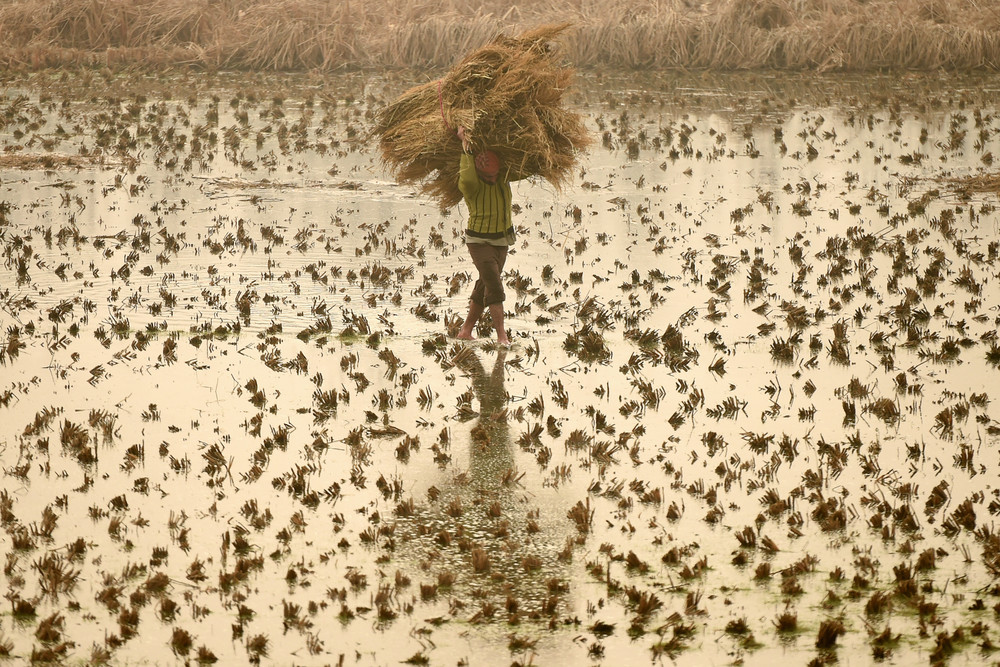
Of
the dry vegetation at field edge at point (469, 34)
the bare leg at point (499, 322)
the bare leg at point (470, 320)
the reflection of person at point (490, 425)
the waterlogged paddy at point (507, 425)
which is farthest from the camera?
the dry vegetation at field edge at point (469, 34)

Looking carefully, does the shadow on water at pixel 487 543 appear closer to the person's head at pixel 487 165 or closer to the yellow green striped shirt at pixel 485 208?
the yellow green striped shirt at pixel 485 208

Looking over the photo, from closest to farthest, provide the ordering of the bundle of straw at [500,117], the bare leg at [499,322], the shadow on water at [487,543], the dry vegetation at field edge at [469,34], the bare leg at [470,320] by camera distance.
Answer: the shadow on water at [487,543] → the bundle of straw at [500,117] → the bare leg at [499,322] → the bare leg at [470,320] → the dry vegetation at field edge at [469,34]

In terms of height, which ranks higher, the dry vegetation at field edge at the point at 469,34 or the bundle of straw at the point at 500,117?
the dry vegetation at field edge at the point at 469,34

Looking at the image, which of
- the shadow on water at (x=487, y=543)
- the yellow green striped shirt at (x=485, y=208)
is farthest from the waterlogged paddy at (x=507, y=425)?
the yellow green striped shirt at (x=485, y=208)

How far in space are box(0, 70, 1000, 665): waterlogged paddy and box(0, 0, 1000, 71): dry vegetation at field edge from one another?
41.4ft

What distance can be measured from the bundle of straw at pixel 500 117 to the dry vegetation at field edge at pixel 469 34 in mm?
18621

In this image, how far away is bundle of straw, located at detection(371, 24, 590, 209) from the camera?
9.33m

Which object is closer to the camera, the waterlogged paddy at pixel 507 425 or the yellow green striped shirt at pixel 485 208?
the waterlogged paddy at pixel 507 425

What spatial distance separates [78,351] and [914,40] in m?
23.7

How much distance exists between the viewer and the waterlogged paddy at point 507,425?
18.2 ft

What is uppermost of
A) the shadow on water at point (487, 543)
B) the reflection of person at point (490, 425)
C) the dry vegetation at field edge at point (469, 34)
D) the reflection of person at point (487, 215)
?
the dry vegetation at field edge at point (469, 34)

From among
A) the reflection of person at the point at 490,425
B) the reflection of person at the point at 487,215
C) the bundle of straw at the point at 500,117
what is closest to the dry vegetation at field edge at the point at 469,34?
the bundle of straw at the point at 500,117

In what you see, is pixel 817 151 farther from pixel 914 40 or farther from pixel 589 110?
pixel 914 40

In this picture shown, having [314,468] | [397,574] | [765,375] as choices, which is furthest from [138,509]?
[765,375]
